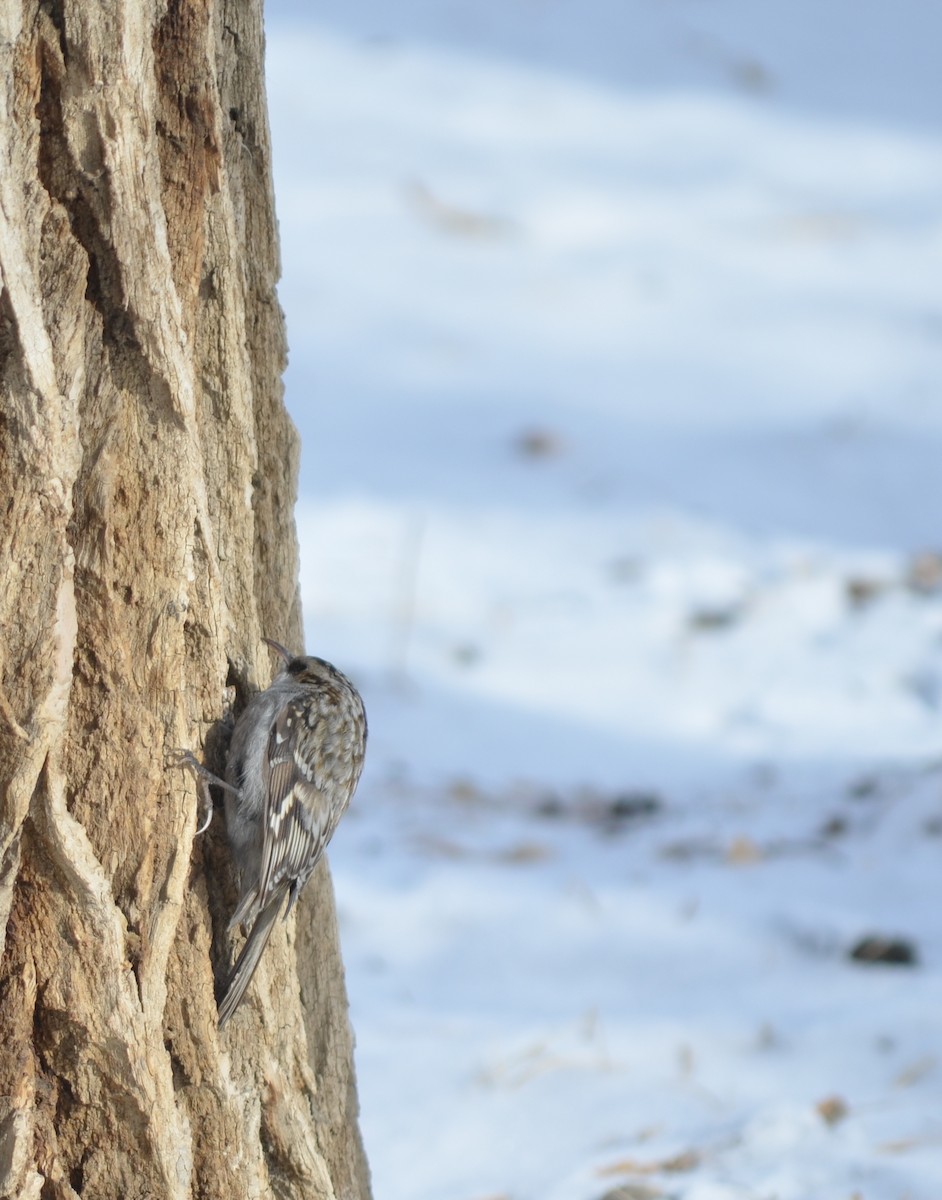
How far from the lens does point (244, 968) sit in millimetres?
Answer: 2174

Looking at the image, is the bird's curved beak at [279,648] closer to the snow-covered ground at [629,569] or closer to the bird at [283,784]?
the bird at [283,784]

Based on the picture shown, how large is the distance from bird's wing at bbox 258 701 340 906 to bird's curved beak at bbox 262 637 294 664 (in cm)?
9

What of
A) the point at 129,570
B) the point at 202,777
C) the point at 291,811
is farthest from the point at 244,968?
the point at 129,570

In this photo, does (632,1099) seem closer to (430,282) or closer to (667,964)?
(667,964)

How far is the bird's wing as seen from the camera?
234 cm

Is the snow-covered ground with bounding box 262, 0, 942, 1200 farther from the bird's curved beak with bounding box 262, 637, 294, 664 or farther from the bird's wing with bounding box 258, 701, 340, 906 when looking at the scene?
the bird's curved beak with bounding box 262, 637, 294, 664

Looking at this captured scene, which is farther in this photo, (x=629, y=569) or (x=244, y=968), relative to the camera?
(x=629, y=569)

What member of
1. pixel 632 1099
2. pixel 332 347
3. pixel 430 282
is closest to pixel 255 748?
pixel 632 1099

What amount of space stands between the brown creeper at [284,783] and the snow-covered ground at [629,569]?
36.2 inches

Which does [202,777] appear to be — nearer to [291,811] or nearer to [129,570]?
[129,570]

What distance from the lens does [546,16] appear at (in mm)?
12188

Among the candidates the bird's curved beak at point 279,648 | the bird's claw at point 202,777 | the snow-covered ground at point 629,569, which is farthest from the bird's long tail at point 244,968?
the snow-covered ground at point 629,569

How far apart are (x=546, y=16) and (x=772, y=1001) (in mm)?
9756

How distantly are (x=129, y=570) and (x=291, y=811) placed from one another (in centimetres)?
72
